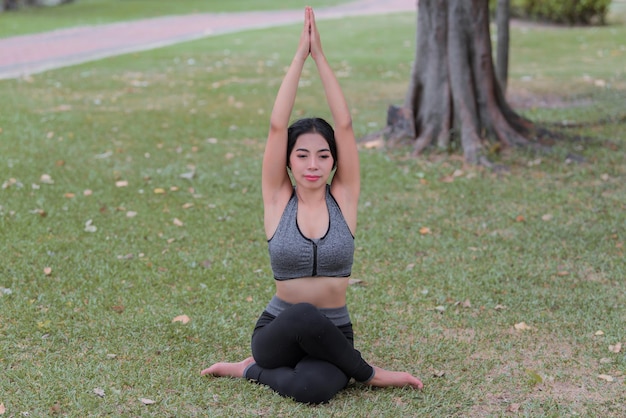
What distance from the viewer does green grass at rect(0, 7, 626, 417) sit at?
157 inches

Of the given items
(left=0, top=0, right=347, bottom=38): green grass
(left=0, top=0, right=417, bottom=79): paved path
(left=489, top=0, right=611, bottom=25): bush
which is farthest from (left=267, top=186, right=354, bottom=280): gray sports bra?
(left=0, top=0, right=347, bottom=38): green grass

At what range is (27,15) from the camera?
27812 millimetres

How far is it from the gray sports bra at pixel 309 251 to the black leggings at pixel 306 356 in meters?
0.19

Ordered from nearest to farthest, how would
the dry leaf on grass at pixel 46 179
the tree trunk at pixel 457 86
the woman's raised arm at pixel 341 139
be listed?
1. the woman's raised arm at pixel 341 139
2. the dry leaf on grass at pixel 46 179
3. the tree trunk at pixel 457 86

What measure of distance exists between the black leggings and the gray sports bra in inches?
7.6

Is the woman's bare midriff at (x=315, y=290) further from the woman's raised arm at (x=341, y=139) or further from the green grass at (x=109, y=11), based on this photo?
the green grass at (x=109, y=11)

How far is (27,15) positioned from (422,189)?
2362 cm

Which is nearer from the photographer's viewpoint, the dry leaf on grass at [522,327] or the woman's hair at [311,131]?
the woman's hair at [311,131]

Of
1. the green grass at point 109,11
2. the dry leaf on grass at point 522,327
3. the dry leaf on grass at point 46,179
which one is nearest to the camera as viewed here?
the dry leaf on grass at point 522,327

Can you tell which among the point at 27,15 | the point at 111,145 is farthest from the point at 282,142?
the point at 27,15

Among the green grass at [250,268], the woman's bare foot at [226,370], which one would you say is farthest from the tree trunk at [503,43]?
the woman's bare foot at [226,370]

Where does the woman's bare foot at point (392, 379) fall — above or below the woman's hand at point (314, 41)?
below

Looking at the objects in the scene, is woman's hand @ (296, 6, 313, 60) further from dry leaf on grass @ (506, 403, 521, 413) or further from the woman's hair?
dry leaf on grass @ (506, 403, 521, 413)

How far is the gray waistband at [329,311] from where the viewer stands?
3.94m
